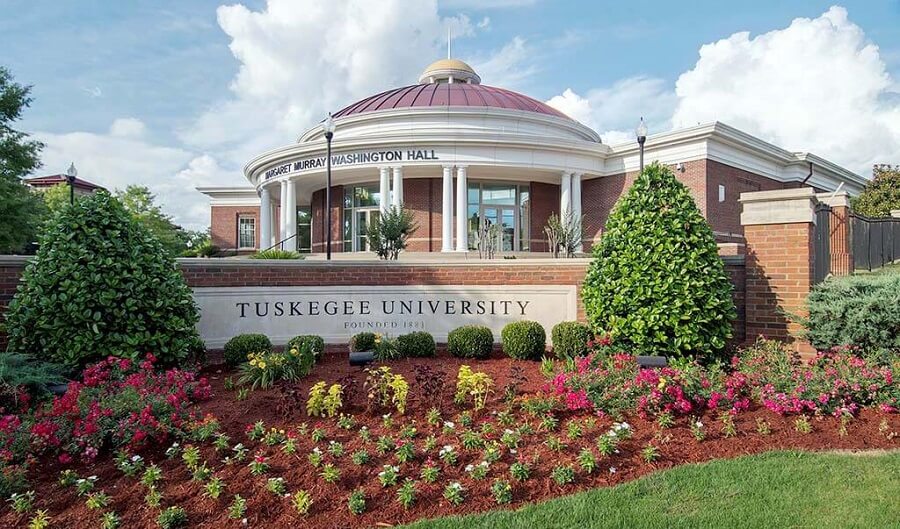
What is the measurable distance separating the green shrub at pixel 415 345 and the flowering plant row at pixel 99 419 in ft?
8.56

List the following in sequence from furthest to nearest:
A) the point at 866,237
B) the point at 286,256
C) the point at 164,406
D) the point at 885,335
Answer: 1. the point at 286,256
2. the point at 866,237
3. the point at 885,335
4. the point at 164,406

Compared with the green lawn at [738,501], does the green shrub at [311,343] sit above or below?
above

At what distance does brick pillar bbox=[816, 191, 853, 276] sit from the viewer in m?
9.84

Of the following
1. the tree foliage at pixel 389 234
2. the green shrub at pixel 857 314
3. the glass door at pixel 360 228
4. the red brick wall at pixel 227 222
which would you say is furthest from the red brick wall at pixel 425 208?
the green shrub at pixel 857 314

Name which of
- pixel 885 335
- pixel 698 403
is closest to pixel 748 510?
pixel 698 403

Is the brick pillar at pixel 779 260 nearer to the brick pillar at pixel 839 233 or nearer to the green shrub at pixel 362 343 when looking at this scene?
the brick pillar at pixel 839 233

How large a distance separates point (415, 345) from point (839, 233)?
26.8ft

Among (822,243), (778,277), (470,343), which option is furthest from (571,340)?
(822,243)

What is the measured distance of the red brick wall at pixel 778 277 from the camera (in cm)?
729

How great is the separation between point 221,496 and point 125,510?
1.95 feet

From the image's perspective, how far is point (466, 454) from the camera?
169 inches

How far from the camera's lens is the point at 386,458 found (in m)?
4.23

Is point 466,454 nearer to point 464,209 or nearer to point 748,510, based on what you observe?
point 748,510

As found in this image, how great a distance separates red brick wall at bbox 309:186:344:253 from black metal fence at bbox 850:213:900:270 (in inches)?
846
